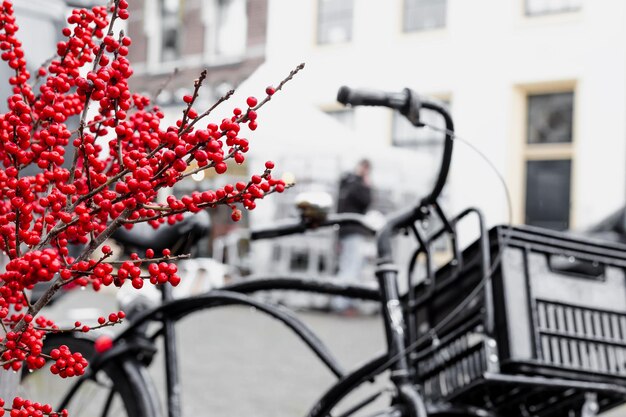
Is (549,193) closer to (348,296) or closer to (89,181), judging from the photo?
(348,296)

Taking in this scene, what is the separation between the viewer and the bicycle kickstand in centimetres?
155

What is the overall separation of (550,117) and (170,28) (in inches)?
281

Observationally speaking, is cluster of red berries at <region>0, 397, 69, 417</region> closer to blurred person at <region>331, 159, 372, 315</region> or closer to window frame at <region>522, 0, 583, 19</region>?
blurred person at <region>331, 159, 372, 315</region>

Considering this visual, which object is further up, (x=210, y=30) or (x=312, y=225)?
(x=210, y=30)

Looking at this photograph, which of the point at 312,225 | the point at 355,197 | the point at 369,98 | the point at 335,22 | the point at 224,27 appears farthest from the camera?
the point at 224,27

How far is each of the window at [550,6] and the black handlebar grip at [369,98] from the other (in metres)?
10.2

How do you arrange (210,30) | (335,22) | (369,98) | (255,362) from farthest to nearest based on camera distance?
1. (210,30)
2. (335,22)
3. (255,362)
4. (369,98)

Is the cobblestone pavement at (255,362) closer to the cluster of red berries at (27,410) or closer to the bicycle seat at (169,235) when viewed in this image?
the bicycle seat at (169,235)

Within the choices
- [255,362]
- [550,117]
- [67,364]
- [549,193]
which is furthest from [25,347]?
[550,117]

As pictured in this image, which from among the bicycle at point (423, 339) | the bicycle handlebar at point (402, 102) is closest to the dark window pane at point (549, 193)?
the bicycle at point (423, 339)

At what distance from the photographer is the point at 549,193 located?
10961 millimetres

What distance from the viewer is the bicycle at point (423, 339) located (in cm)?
146

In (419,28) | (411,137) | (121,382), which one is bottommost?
(121,382)

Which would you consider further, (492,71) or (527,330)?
(492,71)
